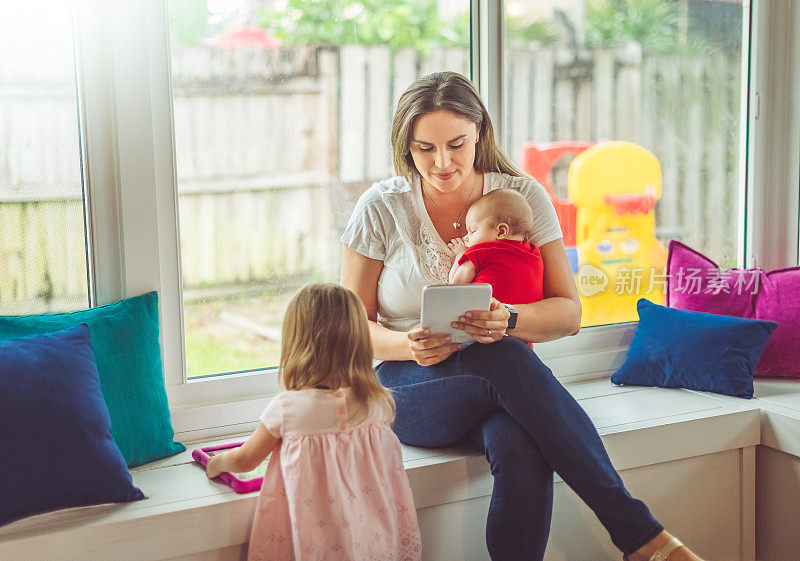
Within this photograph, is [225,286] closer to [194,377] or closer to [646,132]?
[194,377]

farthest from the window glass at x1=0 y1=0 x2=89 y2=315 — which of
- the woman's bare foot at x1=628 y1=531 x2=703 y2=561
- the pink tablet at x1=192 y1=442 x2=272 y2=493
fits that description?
the woman's bare foot at x1=628 y1=531 x2=703 y2=561

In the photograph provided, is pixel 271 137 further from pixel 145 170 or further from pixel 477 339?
pixel 477 339

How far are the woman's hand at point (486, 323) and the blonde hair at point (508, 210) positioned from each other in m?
0.22

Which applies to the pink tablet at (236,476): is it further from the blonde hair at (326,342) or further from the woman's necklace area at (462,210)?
the woman's necklace area at (462,210)

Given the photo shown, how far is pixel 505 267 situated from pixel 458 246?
0.54ft

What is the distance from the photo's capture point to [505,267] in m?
1.83

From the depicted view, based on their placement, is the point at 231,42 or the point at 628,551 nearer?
the point at 628,551

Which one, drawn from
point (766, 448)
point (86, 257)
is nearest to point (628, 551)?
point (766, 448)

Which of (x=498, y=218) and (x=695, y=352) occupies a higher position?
(x=498, y=218)

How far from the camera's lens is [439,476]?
1.80m

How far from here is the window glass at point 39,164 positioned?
1.81m

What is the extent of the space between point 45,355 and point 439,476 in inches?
34.1

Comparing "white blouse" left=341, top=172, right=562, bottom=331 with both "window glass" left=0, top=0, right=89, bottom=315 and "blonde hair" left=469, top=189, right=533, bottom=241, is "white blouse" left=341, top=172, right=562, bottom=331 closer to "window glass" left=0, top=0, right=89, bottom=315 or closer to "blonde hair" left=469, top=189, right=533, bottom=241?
"blonde hair" left=469, top=189, right=533, bottom=241

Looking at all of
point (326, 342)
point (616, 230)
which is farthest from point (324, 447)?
point (616, 230)
